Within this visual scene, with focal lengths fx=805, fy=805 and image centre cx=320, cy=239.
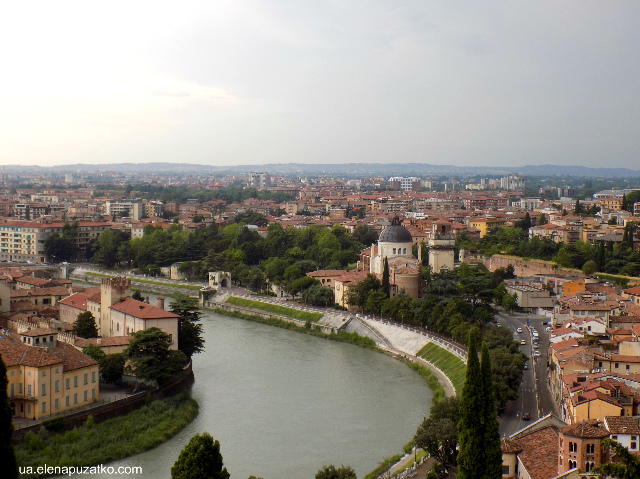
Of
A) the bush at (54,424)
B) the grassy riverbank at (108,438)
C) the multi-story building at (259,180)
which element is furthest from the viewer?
the multi-story building at (259,180)

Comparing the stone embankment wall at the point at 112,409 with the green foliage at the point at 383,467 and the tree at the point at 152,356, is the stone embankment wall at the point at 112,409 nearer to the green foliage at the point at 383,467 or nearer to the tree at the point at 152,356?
the tree at the point at 152,356

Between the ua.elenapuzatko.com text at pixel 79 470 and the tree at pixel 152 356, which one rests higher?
the tree at pixel 152 356

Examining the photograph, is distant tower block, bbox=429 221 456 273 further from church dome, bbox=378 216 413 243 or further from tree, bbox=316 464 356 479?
tree, bbox=316 464 356 479

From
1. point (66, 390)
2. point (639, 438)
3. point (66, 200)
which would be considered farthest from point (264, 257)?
point (66, 200)

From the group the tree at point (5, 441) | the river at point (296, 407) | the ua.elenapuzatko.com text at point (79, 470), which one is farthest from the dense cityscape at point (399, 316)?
the tree at point (5, 441)

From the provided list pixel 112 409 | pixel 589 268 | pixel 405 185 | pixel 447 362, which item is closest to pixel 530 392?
pixel 447 362

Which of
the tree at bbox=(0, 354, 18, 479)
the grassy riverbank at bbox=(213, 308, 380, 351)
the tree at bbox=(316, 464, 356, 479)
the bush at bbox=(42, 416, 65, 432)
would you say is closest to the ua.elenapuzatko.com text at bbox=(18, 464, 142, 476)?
the bush at bbox=(42, 416, 65, 432)

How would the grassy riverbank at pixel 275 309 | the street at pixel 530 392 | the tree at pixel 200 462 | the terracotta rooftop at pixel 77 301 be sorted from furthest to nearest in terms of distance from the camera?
1. the grassy riverbank at pixel 275 309
2. the terracotta rooftop at pixel 77 301
3. the street at pixel 530 392
4. the tree at pixel 200 462

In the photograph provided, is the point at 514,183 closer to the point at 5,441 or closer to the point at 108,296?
the point at 108,296
